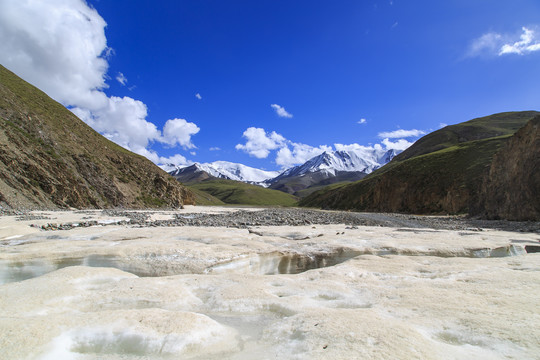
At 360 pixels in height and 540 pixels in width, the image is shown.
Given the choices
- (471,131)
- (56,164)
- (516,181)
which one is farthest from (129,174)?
(471,131)

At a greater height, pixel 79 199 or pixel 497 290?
pixel 79 199

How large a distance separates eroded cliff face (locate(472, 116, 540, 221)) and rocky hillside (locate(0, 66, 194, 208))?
205ft

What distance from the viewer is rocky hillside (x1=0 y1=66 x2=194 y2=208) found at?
38.0 metres

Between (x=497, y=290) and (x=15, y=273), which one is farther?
(x=15, y=273)

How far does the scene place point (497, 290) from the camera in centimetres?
710

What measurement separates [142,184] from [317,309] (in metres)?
67.5

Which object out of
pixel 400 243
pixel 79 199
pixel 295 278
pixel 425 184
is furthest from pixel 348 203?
pixel 295 278

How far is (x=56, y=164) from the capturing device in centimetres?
4416

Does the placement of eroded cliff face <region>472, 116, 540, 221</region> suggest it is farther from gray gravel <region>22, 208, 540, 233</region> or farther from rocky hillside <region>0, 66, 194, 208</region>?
rocky hillside <region>0, 66, 194, 208</region>

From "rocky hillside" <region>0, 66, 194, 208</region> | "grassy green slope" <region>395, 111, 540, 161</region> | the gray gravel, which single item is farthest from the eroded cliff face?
"grassy green slope" <region>395, 111, 540, 161</region>

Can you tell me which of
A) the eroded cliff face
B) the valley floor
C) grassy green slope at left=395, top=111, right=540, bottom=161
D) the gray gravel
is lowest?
the valley floor

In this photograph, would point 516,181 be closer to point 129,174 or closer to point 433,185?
point 433,185

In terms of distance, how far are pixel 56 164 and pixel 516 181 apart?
223ft

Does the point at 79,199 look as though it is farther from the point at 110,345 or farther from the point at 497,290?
the point at 497,290
